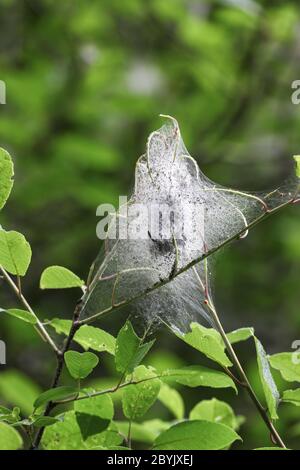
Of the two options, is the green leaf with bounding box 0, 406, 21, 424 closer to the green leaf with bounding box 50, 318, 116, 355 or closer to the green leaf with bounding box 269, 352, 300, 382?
the green leaf with bounding box 50, 318, 116, 355

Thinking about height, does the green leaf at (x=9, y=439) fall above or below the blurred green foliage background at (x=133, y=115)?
below

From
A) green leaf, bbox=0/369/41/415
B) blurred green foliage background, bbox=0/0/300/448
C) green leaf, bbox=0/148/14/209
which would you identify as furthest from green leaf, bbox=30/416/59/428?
blurred green foliage background, bbox=0/0/300/448

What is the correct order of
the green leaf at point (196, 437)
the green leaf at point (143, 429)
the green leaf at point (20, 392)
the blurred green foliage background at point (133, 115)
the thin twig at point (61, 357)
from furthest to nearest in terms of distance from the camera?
the blurred green foliage background at point (133, 115) → the green leaf at point (20, 392) → the green leaf at point (143, 429) → the green leaf at point (196, 437) → the thin twig at point (61, 357)

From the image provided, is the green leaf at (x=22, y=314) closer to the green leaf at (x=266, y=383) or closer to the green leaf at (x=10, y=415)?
the green leaf at (x=10, y=415)

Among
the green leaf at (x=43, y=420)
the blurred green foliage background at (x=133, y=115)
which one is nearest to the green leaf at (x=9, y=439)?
the green leaf at (x=43, y=420)
